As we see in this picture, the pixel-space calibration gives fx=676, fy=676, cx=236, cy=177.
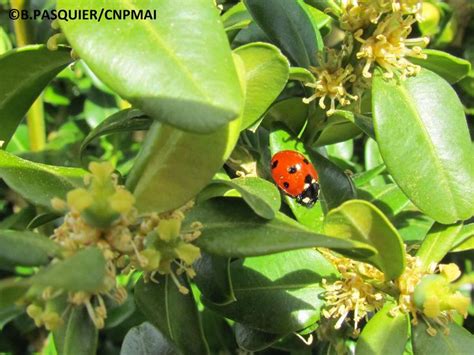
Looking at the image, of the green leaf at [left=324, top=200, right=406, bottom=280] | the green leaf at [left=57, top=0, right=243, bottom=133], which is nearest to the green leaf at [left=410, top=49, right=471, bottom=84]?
the green leaf at [left=324, top=200, right=406, bottom=280]

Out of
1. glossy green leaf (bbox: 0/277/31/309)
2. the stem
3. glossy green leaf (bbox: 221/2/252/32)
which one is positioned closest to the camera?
glossy green leaf (bbox: 0/277/31/309)

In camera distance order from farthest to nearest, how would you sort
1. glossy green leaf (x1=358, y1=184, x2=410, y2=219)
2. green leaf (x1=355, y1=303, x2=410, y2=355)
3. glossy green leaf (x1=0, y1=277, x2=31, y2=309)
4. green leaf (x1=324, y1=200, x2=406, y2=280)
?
glossy green leaf (x1=358, y1=184, x2=410, y2=219) → green leaf (x1=355, y1=303, x2=410, y2=355) → green leaf (x1=324, y1=200, x2=406, y2=280) → glossy green leaf (x1=0, y1=277, x2=31, y2=309)

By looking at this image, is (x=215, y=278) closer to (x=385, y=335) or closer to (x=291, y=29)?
(x=385, y=335)

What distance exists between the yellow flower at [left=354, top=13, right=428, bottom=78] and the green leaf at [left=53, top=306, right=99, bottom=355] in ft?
1.98

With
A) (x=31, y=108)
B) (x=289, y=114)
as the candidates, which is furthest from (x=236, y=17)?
(x=31, y=108)

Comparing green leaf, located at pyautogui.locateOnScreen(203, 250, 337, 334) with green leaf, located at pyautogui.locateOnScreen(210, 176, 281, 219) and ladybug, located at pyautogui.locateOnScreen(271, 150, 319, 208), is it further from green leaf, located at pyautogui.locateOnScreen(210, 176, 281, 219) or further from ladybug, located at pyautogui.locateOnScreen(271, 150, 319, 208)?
green leaf, located at pyautogui.locateOnScreen(210, 176, 281, 219)

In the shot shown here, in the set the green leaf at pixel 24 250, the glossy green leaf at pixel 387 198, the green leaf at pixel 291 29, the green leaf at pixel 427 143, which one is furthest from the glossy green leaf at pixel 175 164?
the glossy green leaf at pixel 387 198

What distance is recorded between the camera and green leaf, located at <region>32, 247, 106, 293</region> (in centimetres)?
66

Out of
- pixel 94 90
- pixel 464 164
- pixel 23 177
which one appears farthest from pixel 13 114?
pixel 94 90

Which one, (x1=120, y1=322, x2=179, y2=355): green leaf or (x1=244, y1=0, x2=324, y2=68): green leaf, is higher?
(x1=244, y1=0, x2=324, y2=68): green leaf

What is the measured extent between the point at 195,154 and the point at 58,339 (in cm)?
30

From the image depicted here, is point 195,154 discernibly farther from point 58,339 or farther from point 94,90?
point 94,90

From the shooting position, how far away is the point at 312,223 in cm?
118

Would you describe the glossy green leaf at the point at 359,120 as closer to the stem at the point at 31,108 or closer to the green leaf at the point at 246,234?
the green leaf at the point at 246,234
